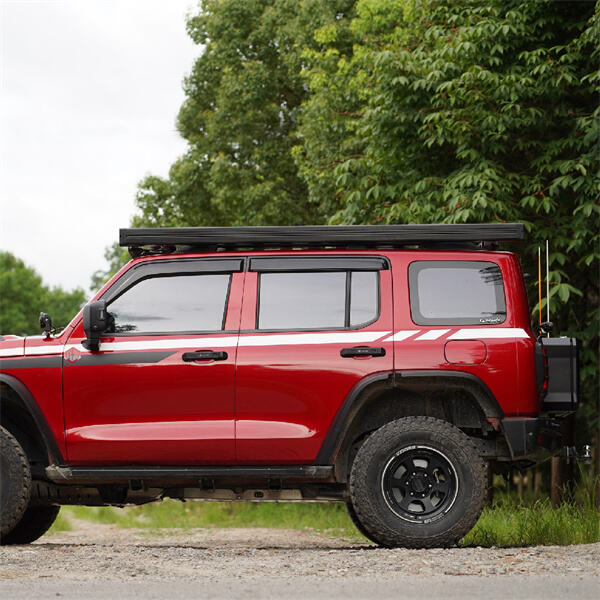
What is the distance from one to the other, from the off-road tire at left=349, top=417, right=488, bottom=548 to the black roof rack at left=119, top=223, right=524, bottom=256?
4.50 feet

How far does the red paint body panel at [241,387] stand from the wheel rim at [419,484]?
575 millimetres

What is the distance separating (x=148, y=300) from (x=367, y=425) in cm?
189

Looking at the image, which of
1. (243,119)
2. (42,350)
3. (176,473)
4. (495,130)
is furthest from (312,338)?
(243,119)

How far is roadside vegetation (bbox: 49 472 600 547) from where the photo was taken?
834cm

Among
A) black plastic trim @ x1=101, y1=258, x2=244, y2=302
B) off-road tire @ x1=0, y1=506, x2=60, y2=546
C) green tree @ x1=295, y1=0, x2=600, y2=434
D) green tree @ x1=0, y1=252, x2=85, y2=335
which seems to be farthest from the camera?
green tree @ x1=0, y1=252, x2=85, y2=335

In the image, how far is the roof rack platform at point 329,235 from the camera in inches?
291

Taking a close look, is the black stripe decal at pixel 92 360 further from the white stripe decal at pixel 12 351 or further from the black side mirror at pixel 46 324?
the black side mirror at pixel 46 324

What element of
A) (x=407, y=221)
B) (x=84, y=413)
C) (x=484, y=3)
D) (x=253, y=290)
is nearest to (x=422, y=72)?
(x=484, y=3)

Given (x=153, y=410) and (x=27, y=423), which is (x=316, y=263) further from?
(x=27, y=423)

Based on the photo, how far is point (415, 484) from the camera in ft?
23.6

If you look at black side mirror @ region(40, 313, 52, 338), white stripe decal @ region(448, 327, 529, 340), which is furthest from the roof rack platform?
black side mirror @ region(40, 313, 52, 338)

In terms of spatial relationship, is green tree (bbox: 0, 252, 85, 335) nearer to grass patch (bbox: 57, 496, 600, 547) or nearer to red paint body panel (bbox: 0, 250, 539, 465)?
grass patch (bbox: 57, 496, 600, 547)

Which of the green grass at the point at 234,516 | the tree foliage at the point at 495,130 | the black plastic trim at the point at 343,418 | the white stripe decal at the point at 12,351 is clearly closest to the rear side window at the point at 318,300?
the black plastic trim at the point at 343,418

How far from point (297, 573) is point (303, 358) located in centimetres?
174
